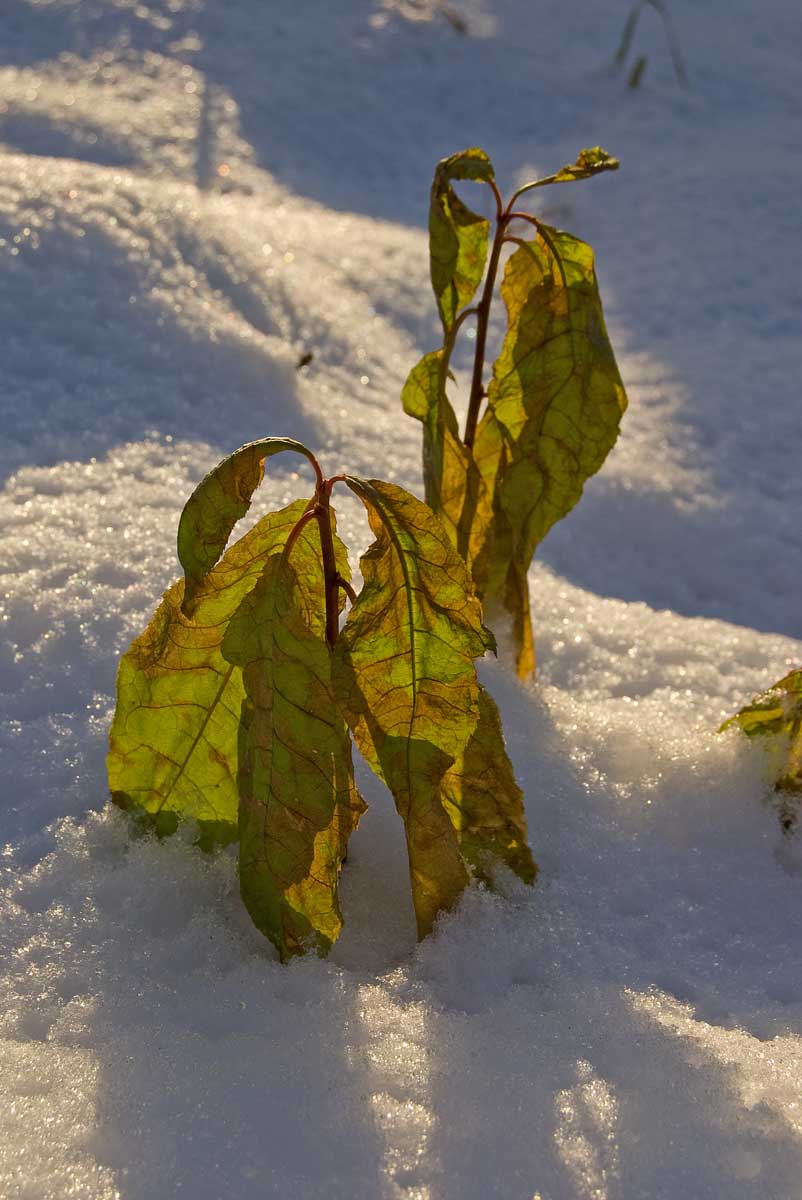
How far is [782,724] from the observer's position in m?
1.32

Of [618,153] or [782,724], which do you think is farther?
[618,153]

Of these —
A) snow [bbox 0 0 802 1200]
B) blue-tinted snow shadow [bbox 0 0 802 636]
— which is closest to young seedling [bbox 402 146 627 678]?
snow [bbox 0 0 802 1200]

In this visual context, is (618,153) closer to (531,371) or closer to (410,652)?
(531,371)

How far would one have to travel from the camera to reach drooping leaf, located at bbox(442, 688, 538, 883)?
1.08 metres

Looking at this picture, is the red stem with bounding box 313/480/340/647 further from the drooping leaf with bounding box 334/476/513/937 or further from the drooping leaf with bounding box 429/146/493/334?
the drooping leaf with bounding box 429/146/493/334

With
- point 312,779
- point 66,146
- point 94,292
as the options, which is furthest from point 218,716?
point 66,146

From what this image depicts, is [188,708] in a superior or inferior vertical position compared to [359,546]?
superior

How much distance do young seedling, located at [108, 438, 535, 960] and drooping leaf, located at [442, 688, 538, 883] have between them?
0.02m

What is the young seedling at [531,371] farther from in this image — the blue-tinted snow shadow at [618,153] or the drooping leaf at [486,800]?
the blue-tinted snow shadow at [618,153]

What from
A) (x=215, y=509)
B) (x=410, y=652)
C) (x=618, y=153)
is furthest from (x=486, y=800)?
(x=618, y=153)

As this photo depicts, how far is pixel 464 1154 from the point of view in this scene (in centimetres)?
86

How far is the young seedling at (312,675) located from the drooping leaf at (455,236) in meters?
0.35

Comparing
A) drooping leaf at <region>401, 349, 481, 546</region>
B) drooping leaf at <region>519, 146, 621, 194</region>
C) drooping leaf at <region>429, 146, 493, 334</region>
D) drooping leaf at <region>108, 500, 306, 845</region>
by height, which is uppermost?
drooping leaf at <region>519, 146, 621, 194</region>

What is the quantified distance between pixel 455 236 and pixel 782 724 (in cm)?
65
